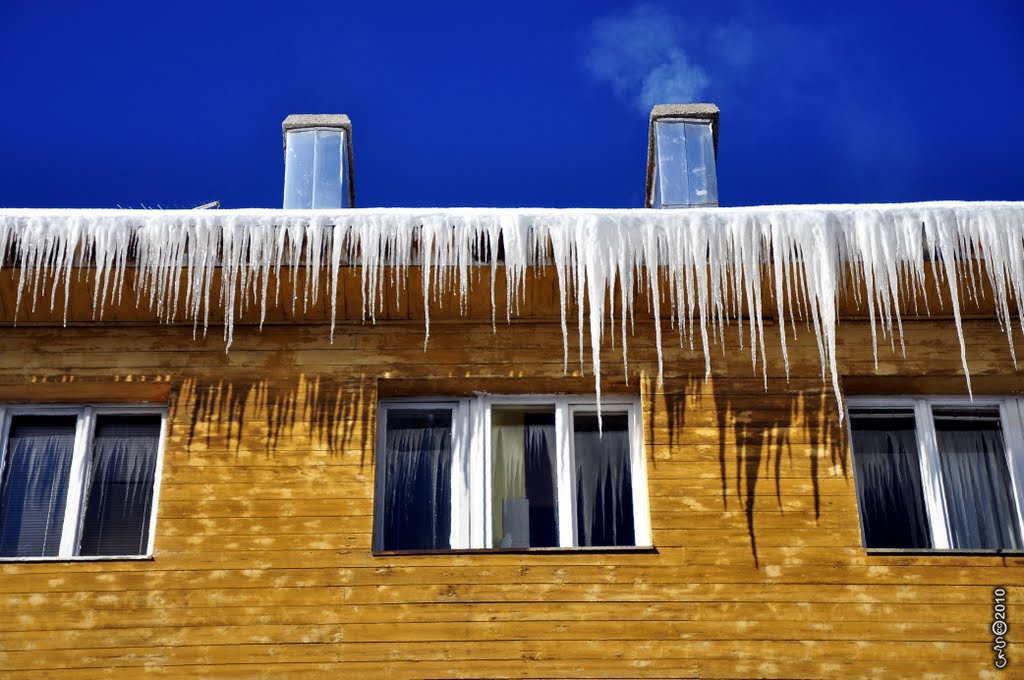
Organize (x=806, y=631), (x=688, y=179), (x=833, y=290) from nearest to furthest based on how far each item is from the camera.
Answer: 1. (x=806, y=631)
2. (x=833, y=290)
3. (x=688, y=179)

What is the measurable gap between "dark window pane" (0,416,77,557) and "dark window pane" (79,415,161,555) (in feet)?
0.50

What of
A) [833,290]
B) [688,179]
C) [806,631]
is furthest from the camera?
[688,179]

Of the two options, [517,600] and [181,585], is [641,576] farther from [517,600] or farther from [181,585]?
[181,585]

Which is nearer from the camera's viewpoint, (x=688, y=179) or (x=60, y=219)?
(x=60, y=219)

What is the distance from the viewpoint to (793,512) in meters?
6.75

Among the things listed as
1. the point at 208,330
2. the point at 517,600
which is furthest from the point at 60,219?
the point at 517,600

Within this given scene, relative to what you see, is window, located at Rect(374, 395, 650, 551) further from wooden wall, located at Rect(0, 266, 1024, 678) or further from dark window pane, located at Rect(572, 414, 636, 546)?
wooden wall, located at Rect(0, 266, 1024, 678)

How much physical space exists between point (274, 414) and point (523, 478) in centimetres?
145

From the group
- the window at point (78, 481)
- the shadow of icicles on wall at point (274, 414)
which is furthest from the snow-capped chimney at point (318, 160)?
the window at point (78, 481)

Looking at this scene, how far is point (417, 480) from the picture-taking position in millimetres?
7098

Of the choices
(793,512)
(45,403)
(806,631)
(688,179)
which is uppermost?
(688,179)

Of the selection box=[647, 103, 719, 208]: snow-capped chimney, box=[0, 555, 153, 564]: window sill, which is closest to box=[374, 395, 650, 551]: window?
box=[0, 555, 153, 564]: window sill

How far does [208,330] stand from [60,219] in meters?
1.03

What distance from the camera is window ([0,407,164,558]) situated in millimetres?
6871
